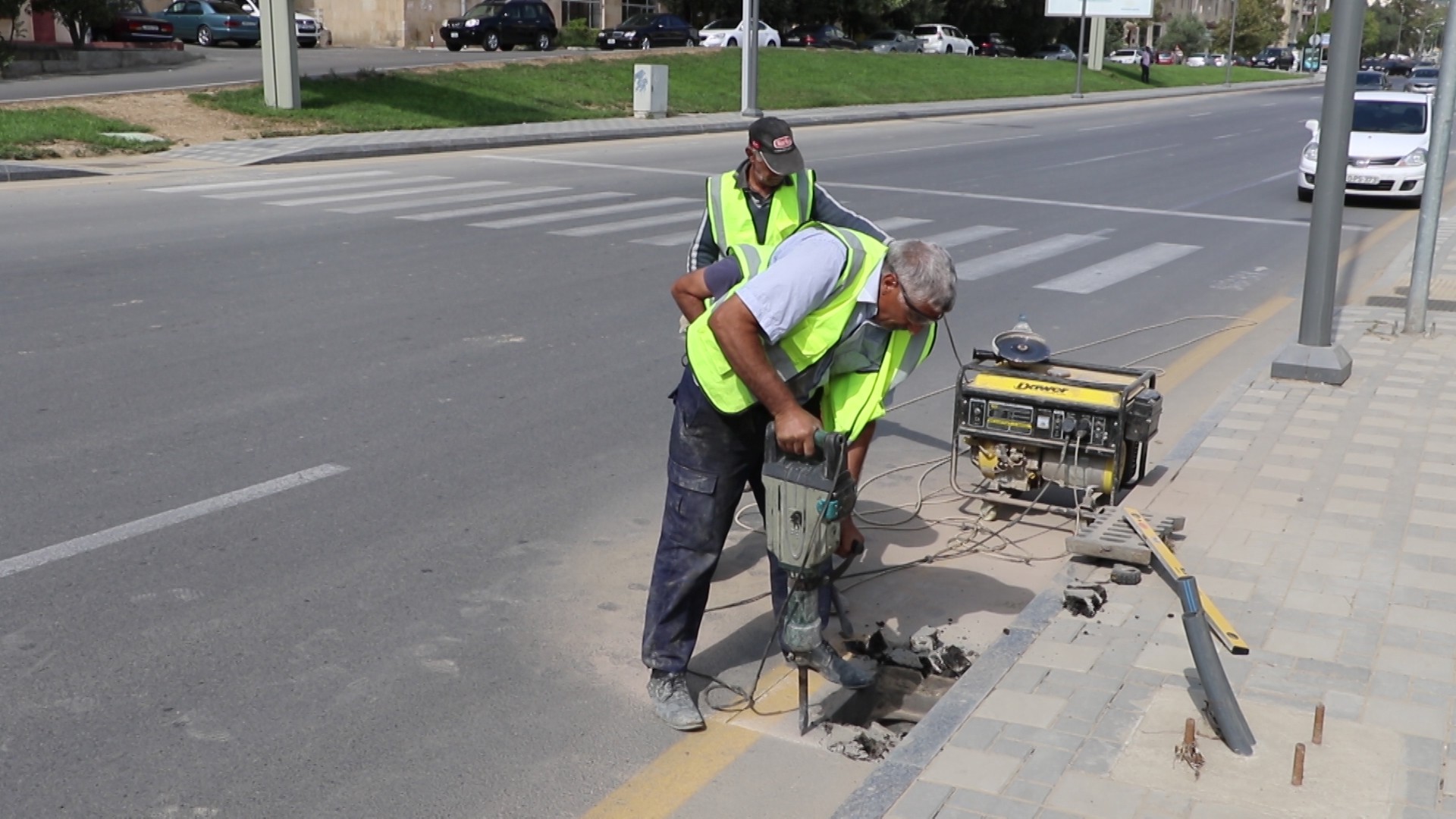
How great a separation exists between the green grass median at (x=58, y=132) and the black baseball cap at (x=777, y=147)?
15925 millimetres

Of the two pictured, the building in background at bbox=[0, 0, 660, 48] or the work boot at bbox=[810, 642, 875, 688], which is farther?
Result: the building in background at bbox=[0, 0, 660, 48]

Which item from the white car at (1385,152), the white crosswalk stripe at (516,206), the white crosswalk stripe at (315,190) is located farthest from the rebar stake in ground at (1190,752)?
the white car at (1385,152)

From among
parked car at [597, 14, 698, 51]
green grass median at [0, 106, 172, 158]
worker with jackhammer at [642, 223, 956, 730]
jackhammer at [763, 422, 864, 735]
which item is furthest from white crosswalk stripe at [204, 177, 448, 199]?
parked car at [597, 14, 698, 51]

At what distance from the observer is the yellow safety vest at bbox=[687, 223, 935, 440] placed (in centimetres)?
385

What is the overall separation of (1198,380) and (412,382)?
16.3 feet

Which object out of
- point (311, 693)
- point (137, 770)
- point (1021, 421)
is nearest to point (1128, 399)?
point (1021, 421)

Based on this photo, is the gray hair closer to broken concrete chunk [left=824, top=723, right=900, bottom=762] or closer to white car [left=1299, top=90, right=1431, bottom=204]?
broken concrete chunk [left=824, top=723, right=900, bottom=762]

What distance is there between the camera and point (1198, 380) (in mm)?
8930

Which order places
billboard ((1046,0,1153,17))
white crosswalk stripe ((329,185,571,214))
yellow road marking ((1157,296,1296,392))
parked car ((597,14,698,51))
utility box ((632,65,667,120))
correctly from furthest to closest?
billboard ((1046,0,1153,17)), parked car ((597,14,698,51)), utility box ((632,65,667,120)), white crosswalk stripe ((329,185,571,214)), yellow road marking ((1157,296,1296,392))

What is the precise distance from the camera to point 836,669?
14.3ft

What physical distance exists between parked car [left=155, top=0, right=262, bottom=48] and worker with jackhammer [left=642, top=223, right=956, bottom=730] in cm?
4220

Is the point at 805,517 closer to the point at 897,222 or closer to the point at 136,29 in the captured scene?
the point at 897,222

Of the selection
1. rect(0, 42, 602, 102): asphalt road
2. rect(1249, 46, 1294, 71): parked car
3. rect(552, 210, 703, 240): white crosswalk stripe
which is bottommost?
rect(552, 210, 703, 240): white crosswalk stripe

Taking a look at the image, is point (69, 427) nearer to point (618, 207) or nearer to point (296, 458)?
point (296, 458)
